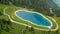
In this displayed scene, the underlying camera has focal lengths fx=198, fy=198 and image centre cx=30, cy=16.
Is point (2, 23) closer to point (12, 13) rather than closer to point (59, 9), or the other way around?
point (12, 13)

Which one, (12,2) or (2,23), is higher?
(12,2)

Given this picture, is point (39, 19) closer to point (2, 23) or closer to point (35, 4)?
point (35, 4)

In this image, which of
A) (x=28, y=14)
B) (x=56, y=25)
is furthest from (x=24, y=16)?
(x=56, y=25)

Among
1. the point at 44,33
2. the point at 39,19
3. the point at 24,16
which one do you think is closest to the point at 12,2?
the point at 24,16

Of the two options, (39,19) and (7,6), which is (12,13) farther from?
(39,19)

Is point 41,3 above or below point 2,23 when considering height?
above

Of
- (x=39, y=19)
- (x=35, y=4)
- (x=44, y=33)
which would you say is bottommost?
(x=44, y=33)
